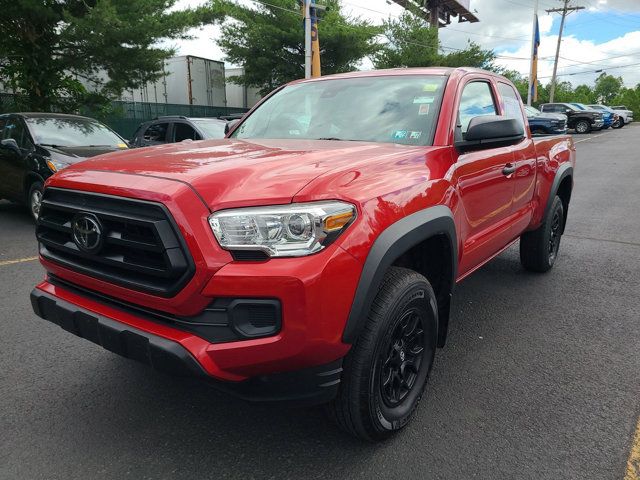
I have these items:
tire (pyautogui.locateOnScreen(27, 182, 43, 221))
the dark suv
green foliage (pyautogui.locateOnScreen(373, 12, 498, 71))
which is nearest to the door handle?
tire (pyautogui.locateOnScreen(27, 182, 43, 221))

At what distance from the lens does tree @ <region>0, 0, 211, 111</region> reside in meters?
12.3

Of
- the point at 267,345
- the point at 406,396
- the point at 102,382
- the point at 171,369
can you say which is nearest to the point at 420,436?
the point at 406,396

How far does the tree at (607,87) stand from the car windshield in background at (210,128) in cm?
13688

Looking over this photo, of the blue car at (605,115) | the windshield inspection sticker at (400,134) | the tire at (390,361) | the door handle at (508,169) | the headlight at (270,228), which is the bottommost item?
the tire at (390,361)

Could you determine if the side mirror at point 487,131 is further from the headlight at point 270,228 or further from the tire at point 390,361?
the headlight at point 270,228

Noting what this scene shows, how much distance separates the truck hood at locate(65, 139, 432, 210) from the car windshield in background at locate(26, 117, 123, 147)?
18.1ft

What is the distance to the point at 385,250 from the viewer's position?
2123 mm

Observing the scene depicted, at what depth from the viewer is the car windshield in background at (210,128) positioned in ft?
30.6

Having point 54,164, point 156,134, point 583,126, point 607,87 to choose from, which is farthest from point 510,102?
point 607,87

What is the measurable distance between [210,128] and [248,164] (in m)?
7.69

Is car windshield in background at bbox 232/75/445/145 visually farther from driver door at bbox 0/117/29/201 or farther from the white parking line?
driver door at bbox 0/117/29/201

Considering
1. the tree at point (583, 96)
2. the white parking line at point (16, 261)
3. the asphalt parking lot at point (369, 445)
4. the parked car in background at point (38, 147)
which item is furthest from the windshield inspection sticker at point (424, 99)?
the tree at point (583, 96)

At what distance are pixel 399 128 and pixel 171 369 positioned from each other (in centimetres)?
190

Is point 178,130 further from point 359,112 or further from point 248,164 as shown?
point 248,164
